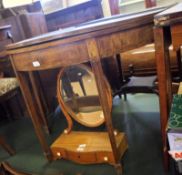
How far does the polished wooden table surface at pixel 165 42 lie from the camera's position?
2.50 ft

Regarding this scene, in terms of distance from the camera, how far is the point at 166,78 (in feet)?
3.18

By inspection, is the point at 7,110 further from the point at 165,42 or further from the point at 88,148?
the point at 165,42

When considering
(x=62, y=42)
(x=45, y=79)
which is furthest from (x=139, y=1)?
(x=62, y=42)

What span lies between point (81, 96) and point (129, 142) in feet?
1.48

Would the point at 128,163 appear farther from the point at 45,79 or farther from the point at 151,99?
the point at 45,79

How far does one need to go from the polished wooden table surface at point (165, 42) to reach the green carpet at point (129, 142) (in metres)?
0.20

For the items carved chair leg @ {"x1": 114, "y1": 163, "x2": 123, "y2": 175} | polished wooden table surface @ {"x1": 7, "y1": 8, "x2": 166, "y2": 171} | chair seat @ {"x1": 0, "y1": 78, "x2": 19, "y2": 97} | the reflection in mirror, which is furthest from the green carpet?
chair seat @ {"x1": 0, "y1": 78, "x2": 19, "y2": 97}

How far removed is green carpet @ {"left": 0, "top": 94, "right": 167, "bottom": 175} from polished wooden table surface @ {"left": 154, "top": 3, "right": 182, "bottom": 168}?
0.66ft

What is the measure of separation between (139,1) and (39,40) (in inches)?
101

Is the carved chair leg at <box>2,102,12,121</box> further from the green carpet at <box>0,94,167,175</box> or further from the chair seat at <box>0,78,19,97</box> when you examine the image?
the chair seat at <box>0,78,19,97</box>

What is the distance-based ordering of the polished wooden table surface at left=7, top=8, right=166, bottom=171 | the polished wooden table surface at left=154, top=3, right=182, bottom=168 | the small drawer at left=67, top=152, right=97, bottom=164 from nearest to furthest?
the polished wooden table surface at left=154, top=3, right=182, bottom=168
the polished wooden table surface at left=7, top=8, right=166, bottom=171
the small drawer at left=67, top=152, right=97, bottom=164

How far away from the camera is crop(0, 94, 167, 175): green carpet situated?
1.26 metres

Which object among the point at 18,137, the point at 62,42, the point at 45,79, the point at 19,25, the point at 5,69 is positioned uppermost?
the point at 19,25

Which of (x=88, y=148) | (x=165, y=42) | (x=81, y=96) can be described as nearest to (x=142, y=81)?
(x=81, y=96)
